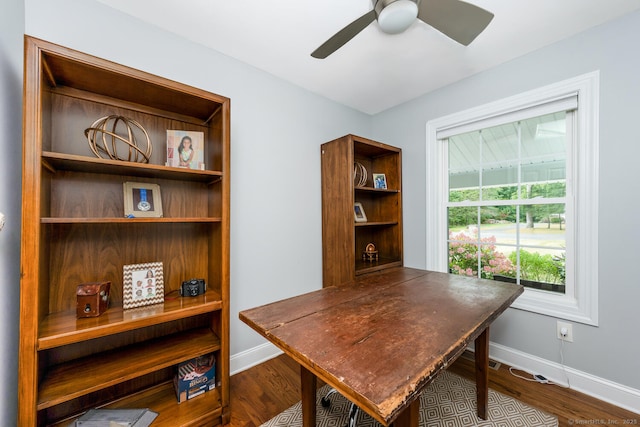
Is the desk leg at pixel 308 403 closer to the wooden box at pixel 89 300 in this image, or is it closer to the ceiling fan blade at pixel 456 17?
the wooden box at pixel 89 300

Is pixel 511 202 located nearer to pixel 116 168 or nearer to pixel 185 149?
pixel 185 149

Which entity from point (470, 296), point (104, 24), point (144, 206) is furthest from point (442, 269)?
point (104, 24)

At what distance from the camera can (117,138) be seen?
1347mm

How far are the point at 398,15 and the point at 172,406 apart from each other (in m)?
2.50

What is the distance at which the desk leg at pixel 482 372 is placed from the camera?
4.77 feet

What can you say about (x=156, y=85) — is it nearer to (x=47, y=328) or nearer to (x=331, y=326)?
(x=47, y=328)

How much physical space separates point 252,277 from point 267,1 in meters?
1.87

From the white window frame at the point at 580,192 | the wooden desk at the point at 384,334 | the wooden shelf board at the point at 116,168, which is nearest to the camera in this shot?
the wooden desk at the point at 384,334

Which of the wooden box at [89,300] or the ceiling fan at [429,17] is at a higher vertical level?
the ceiling fan at [429,17]

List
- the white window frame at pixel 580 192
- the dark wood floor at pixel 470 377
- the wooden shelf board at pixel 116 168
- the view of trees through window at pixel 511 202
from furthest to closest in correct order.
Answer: the view of trees through window at pixel 511 202 < the white window frame at pixel 580 192 < the dark wood floor at pixel 470 377 < the wooden shelf board at pixel 116 168

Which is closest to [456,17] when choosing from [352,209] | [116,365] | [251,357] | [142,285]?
[352,209]

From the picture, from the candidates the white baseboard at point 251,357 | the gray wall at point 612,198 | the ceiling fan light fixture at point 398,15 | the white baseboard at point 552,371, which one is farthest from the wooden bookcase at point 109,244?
the gray wall at point 612,198

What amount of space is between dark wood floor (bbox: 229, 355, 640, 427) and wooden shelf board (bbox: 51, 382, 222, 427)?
0.51ft

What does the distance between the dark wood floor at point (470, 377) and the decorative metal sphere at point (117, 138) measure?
165cm
